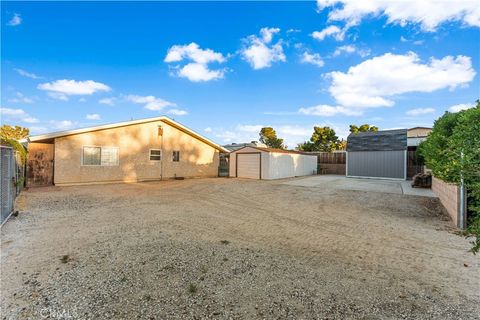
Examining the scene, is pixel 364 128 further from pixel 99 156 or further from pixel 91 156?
pixel 91 156

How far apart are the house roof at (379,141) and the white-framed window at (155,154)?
626 inches

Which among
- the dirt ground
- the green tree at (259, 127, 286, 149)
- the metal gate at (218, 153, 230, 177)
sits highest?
the green tree at (259, 127, 286, 149)

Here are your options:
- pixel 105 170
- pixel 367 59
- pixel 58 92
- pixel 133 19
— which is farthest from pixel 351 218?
pixel 58 92

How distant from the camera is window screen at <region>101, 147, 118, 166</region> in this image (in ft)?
44.6

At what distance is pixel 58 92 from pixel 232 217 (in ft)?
51.5

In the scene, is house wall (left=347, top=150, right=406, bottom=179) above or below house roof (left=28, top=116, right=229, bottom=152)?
below

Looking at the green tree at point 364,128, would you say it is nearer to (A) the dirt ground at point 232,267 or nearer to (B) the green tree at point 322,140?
(B) the green tree at point 322,140

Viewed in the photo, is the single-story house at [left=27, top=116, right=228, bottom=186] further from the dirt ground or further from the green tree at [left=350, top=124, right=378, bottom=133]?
the green tree at [left=350, top=124, right=378, bottom=133]

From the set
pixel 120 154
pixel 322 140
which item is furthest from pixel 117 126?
pixel 322 140

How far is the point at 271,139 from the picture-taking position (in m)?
43.8

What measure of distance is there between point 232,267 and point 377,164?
1928cm

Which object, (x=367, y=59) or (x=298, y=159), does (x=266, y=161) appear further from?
(x=367, y=59)

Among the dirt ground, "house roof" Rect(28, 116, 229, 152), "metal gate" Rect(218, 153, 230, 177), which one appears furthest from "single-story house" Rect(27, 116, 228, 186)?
the dirt ground

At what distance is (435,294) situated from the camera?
9.12ft
